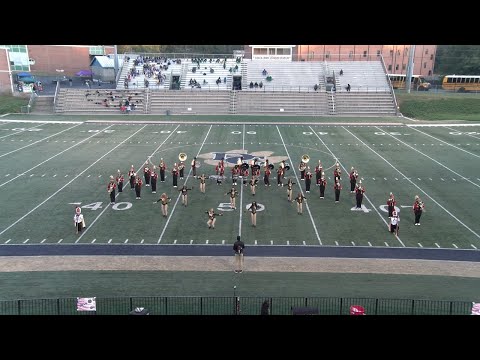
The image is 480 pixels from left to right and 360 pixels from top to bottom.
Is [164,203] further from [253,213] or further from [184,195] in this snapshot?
[253,213]

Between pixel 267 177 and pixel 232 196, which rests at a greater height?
pixel 232 196

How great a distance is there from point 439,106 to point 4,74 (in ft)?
153

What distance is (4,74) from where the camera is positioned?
5428 centimetres

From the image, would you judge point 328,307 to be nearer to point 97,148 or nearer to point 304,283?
point 304,283

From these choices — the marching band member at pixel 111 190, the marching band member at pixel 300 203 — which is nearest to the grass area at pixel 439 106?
the marching band member at pixel 300 203

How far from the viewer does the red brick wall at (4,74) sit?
53906 mm

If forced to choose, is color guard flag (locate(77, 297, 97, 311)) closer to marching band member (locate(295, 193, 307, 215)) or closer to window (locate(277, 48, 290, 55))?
marching band member (locate(295, 193, 307, 215))

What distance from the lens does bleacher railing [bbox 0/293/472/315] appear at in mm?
11242

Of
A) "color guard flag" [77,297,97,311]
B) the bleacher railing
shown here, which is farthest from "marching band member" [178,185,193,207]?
"color guard flag" [77,297,97,311]

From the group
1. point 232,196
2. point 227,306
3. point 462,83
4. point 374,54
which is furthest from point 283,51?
point 227,306

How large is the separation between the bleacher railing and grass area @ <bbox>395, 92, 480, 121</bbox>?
39.7 meters

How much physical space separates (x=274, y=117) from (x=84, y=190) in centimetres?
2878
